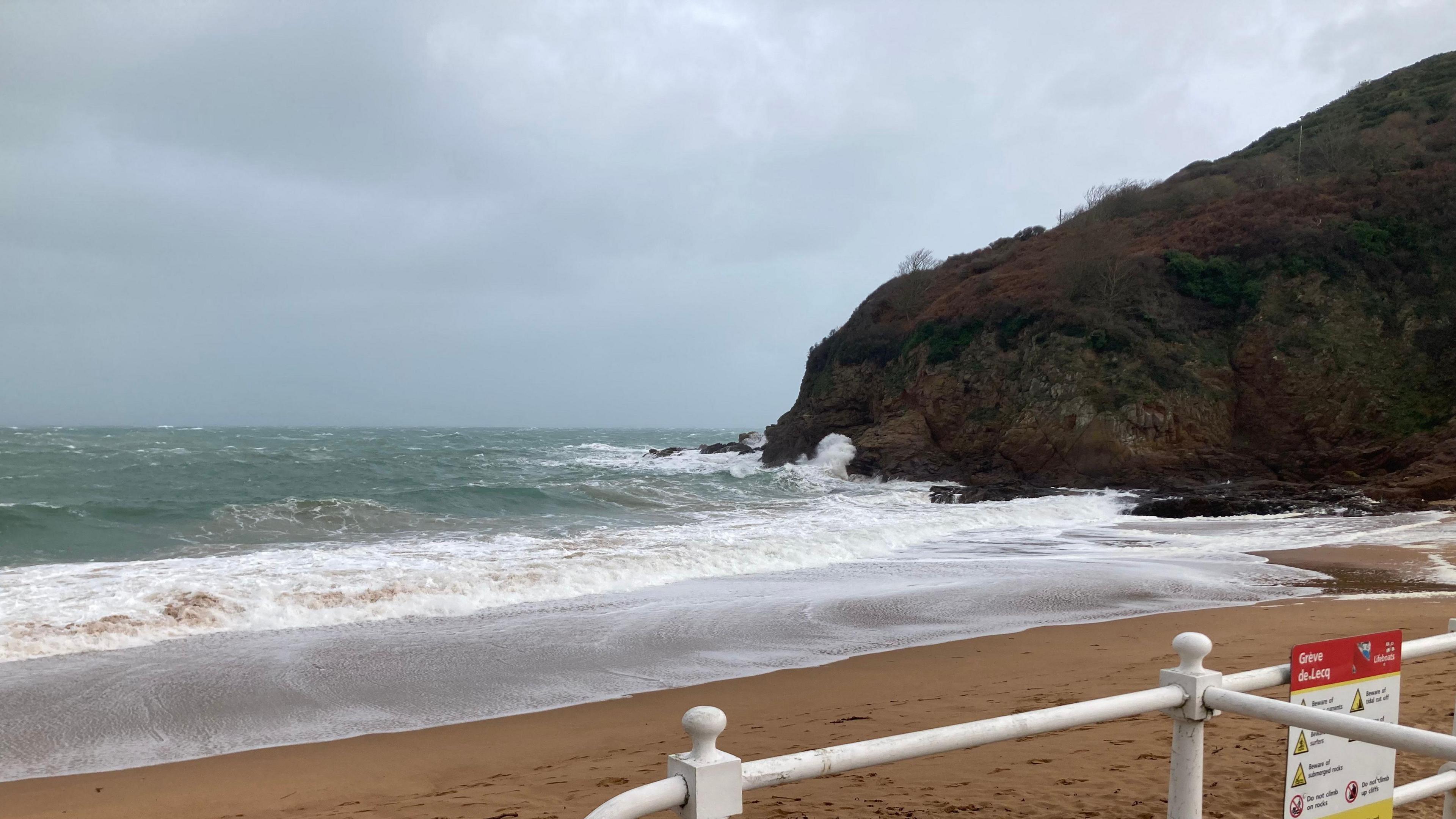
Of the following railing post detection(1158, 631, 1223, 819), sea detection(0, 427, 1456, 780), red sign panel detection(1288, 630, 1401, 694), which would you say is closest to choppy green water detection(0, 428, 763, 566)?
sea detection(0, 427, 1456, 780)

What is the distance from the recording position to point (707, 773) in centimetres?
165

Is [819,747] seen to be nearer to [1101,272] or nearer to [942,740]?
[942,740]

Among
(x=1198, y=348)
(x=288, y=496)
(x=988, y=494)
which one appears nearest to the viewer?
(x=288, y=496)

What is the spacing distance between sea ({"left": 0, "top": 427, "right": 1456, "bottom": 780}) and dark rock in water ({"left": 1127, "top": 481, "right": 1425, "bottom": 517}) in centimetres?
66

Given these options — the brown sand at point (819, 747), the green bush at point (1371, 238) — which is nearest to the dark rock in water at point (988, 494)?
the green bush at point (1371, 238)

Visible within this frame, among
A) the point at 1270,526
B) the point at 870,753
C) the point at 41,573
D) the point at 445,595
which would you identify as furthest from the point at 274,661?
the point at 1270,526

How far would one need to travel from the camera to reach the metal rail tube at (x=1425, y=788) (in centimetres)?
269

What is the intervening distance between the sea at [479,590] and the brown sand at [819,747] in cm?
54

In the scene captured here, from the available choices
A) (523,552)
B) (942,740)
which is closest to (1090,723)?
(942,740)

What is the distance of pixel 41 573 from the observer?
12.2m

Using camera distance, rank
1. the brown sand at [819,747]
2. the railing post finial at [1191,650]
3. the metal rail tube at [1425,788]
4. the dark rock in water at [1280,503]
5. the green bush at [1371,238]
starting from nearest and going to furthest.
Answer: the railing post finial at [1191,650] < the metal rail tube at [1425,788] < the brown sand at [819,747] < the dark rock in water at [1280,503] < the green bush at [1371,238]

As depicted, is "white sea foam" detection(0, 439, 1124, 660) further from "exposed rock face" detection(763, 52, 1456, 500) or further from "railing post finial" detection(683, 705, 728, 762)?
"railing post finial" detection(683, 705, 728, 762)

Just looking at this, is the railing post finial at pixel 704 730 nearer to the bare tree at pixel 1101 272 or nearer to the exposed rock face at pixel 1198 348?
the exposed rock face at pixel 1198 348

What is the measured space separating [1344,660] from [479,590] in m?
10.4
